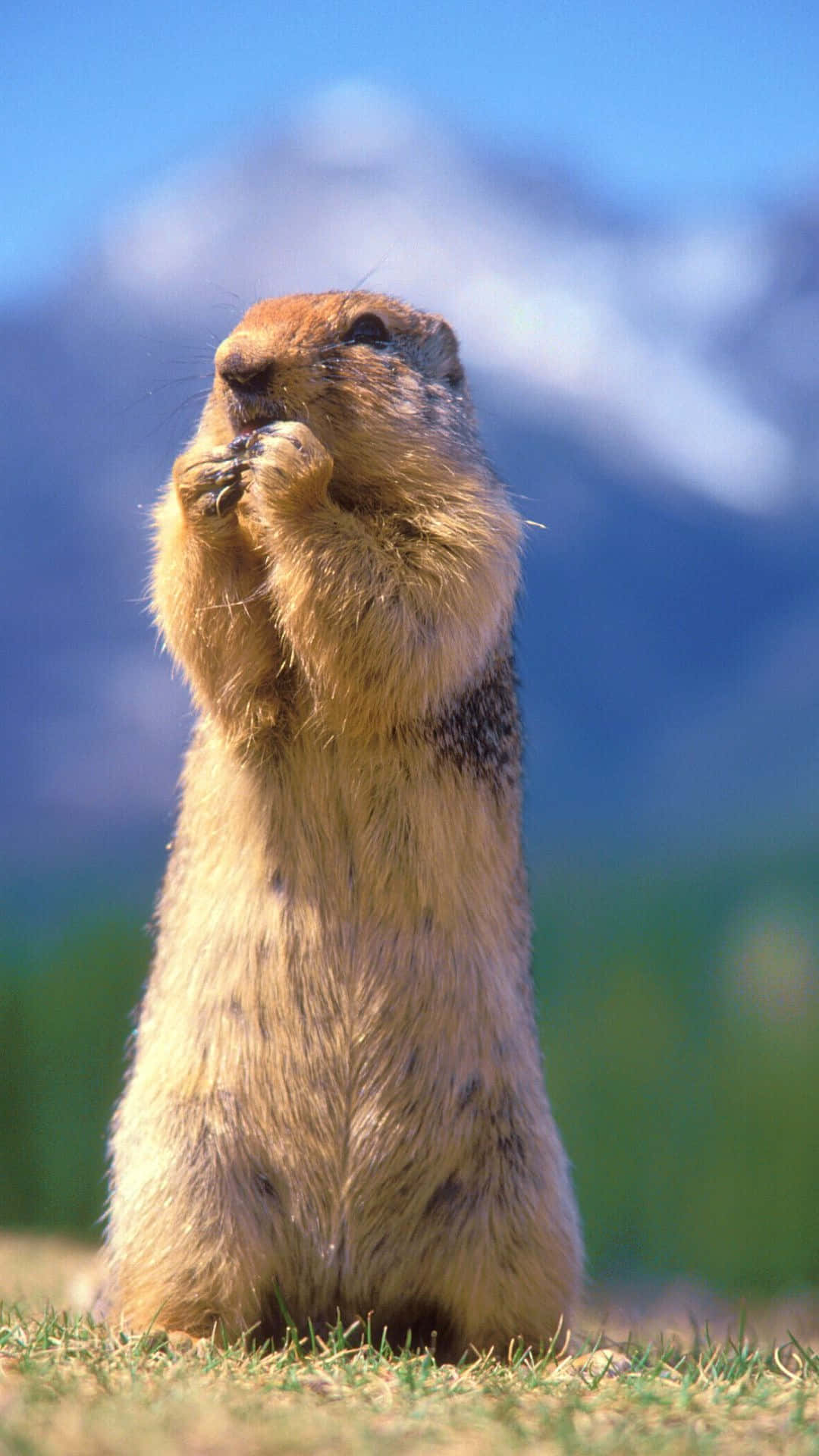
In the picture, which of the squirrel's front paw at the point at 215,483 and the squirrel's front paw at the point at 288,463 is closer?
the squirrel's front paw at the point at 288,463

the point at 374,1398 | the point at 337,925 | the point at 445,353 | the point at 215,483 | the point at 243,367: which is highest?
the point at 445,353

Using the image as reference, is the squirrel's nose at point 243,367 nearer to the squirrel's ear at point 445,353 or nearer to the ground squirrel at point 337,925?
the ground squirrel at point 337,925

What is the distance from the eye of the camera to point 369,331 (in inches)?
172

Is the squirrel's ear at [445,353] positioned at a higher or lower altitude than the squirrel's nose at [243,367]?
higher

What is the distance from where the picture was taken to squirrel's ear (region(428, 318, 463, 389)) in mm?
4777

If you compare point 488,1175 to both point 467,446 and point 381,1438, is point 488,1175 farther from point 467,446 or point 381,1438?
point 467,446

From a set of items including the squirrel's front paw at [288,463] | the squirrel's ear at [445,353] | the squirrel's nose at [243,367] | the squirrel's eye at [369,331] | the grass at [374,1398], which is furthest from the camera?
the squirrel's ear at [445,353]

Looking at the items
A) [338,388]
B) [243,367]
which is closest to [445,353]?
[338,388]

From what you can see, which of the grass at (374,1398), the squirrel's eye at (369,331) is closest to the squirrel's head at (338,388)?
the squirrel's eye at (369,331)

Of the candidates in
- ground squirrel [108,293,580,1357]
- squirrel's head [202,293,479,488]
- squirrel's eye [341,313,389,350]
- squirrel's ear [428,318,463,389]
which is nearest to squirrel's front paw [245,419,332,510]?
ground squirrel [108,293,580,1357]

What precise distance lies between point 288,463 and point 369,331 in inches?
31.7

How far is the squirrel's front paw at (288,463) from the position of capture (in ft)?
12.5

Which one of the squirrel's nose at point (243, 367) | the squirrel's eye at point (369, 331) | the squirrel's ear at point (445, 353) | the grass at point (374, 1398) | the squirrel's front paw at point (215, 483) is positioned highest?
the squirrel's ear at point (445, 353)

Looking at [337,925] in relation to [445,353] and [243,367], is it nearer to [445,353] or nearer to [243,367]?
A: [243,367]
